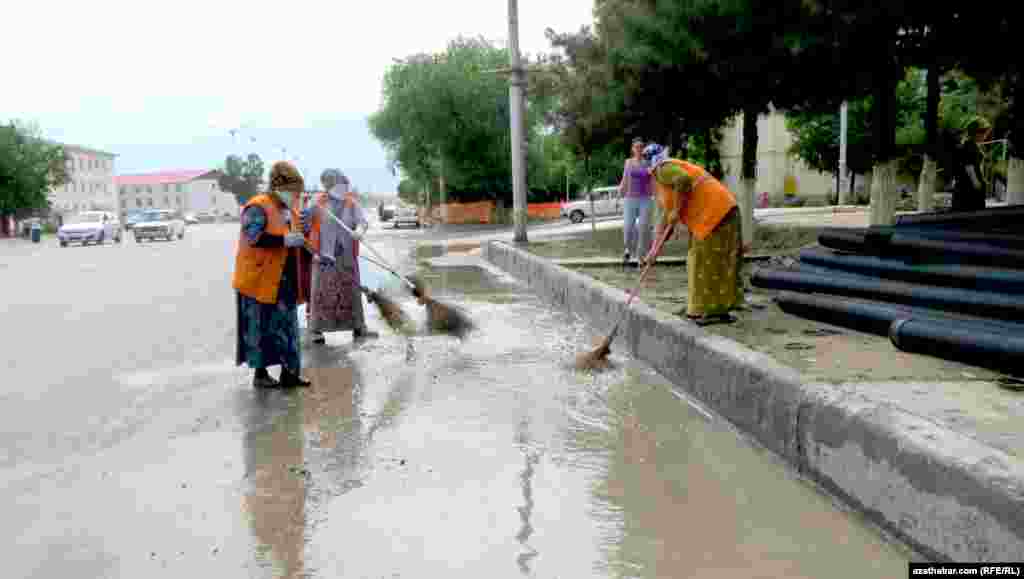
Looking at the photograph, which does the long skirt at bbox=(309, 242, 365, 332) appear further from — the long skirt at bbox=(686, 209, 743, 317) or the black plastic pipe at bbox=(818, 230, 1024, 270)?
the black plastic pipe at bbox=(818, 230, 1024, 270)

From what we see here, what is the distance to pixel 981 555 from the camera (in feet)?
9.16

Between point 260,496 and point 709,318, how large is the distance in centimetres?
364

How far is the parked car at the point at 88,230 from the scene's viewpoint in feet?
115

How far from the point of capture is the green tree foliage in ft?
171

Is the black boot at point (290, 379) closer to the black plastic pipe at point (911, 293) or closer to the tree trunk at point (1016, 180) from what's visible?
the black plastic pipe at point (911, 293)

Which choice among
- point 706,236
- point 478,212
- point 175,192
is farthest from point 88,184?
point 706,236

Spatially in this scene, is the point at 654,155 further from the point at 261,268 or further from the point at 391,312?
the point at 261,268

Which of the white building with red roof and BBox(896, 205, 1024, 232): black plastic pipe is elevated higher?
the white building with red roof

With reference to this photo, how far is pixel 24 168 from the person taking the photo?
5338 cm

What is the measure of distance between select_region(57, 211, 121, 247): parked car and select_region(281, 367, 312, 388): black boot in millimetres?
32646

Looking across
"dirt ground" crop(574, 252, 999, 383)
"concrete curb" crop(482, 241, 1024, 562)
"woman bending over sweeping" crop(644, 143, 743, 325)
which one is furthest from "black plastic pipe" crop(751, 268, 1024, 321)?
"concrete curb" crop(482, 241, 1024, 562)

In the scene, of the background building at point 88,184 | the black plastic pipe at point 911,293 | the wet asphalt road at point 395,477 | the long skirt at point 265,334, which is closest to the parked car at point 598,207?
the black plastic pipe at point 911,293

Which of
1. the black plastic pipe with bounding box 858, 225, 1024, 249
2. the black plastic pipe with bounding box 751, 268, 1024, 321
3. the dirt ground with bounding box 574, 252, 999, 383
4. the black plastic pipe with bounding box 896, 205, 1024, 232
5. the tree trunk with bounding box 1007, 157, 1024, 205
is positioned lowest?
the dirt ground with bounding box 574, 252, 999, 383

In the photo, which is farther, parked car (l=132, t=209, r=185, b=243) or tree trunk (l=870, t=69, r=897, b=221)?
parked car (l=132, t=209, r=185, b=243)
